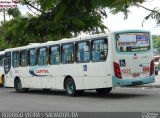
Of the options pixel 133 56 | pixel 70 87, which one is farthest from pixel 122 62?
pixel 70 87

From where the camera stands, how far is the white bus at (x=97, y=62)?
15.7m

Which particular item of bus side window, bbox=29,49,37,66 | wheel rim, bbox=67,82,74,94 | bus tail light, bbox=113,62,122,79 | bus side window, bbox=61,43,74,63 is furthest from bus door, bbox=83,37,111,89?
bus side window, bbox=29,49,37,66

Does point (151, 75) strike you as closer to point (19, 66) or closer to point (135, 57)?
point (135, 57)

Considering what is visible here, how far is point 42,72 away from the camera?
2053 centimetres

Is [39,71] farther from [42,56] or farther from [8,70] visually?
[8,70]

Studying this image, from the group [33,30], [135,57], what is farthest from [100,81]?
[33,30]

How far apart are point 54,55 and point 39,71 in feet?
5.88

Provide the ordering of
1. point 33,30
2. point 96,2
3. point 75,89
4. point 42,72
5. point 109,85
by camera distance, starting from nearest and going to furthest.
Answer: point 96,2 < point 33,30 < point 109,85 < point 75,89 < point 42,72

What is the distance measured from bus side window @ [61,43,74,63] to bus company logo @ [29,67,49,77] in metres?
1.74

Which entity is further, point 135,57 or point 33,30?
point 135,57

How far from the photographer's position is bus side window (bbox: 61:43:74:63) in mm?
18047

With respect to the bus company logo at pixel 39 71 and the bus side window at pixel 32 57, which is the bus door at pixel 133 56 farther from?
the bus side window at pixel 32 57

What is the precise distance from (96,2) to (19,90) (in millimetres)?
19779

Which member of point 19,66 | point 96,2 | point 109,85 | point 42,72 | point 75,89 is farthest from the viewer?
point 19,66
